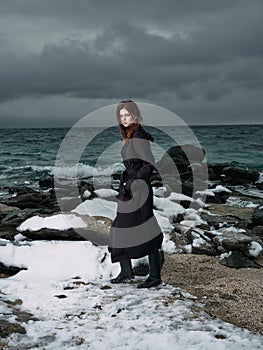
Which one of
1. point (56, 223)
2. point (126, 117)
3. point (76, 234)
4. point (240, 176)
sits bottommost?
point (240, 176)

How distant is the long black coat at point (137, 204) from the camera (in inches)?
175

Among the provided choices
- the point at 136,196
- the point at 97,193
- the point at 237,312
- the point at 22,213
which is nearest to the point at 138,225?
the point at 136,196

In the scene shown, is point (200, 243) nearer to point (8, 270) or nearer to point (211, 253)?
point (211, 253)

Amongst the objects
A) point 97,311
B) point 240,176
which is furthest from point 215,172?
point 97,311

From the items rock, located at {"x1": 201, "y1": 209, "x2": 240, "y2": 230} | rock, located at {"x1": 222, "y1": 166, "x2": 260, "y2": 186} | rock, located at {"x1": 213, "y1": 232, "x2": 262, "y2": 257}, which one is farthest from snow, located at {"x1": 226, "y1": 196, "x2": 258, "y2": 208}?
rock, located at {"x1": 213, "y1": 232, "x2": 262, "y2": 257}

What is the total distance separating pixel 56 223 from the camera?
20.5ft

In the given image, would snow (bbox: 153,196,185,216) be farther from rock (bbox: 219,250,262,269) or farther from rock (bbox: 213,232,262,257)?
rock (bbox: 219,250,262,269)

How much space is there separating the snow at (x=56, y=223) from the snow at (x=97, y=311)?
772 mm

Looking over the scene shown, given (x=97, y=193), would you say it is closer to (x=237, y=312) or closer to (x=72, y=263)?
(x=72, y=263)

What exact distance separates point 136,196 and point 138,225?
1.09 feet

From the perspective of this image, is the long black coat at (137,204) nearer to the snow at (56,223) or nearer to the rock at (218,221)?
the snow at (56,223)

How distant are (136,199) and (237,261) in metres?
2.25

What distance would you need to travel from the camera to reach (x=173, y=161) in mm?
21000

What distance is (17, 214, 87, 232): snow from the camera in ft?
20.4
